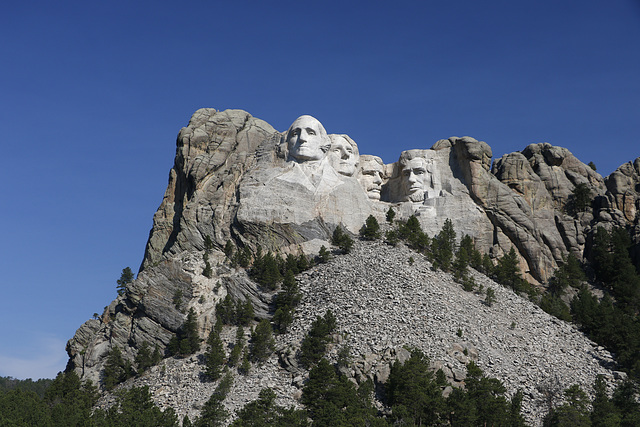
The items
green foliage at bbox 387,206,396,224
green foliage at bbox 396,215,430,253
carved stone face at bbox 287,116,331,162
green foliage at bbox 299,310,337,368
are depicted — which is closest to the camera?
green foliage at bbox 299,310,337,368

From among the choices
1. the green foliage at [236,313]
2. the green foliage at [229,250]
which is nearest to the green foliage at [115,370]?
the green foliage at [236,313]

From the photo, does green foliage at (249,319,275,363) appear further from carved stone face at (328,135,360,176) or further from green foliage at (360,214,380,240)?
carved stone face at (328,135,360,176)

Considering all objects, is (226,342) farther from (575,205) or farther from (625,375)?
(575,205)

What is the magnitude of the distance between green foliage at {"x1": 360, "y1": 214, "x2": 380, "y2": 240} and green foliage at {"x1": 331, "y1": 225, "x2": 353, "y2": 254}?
1.76m

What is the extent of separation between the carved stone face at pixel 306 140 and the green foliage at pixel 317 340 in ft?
69.7

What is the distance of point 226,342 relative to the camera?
7519cm

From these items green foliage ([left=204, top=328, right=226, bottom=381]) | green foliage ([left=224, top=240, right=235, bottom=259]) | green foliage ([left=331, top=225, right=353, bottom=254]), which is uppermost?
green foliage ([left=331, top=225, right=353, bottom=254])

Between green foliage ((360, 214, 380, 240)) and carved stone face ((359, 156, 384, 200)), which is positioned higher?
carved stone face ((359, 156, 384, 200))

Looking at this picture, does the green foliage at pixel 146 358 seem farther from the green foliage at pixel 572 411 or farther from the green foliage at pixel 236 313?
the green foliage at pixel 572 411

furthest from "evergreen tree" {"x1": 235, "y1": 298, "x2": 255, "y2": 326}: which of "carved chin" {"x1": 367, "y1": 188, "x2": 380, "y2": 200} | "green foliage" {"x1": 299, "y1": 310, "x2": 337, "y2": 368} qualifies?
"carved chin" {"x1": 367, "y1": 188, "x2": 380, "y2": 200}

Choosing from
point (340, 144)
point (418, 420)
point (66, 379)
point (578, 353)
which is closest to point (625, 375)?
point (578, 353)

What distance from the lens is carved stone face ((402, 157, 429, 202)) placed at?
316ft

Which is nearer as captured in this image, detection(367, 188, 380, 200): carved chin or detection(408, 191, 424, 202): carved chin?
detection(408, 191, 424, 202): carved chin

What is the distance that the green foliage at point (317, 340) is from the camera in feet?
233
